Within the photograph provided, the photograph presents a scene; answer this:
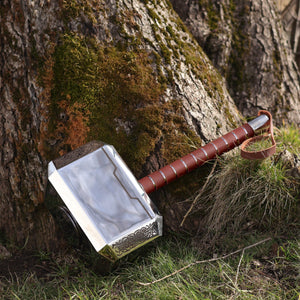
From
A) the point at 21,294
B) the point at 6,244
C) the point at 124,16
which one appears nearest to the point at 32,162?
the point at 6,244

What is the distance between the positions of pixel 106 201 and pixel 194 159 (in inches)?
28.7

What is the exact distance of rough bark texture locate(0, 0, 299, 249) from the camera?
2.36 m

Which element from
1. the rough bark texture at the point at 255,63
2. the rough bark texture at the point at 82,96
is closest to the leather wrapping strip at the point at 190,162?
the rough bark texture at the point at 82,96

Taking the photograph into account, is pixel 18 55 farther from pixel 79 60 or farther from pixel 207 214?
pixel 207 214

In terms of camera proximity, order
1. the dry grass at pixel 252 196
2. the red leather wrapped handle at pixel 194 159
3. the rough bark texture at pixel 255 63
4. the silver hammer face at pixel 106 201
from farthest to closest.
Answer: the rough bark texture at pixel 255 63 < the dry grass at pixel 252 196 < the red leather wrapped handle at pixel 194 159 < the silver hammer face at pixel 106 201

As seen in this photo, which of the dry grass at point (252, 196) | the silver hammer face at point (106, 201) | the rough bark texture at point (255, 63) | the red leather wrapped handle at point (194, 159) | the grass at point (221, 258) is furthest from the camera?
the rough bark texture at point (255, 63)

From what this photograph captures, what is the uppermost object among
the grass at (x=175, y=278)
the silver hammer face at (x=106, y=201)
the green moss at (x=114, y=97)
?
the green moss at (x=114, y=97)

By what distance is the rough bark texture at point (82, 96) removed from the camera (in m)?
2.36

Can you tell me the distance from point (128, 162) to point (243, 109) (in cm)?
154

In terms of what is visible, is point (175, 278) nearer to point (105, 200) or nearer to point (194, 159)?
point (105, 200)

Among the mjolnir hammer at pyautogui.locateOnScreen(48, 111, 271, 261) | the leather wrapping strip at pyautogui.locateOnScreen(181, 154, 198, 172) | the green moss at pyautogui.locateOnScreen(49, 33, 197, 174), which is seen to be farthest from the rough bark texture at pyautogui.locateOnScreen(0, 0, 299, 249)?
the mjolnir hammer at pyautogui.locateOnScreen(48, 111, 271, 261)

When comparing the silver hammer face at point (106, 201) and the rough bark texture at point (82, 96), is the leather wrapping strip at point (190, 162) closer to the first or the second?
the rough bark texture at point (82, 96)

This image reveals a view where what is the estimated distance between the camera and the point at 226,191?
2354 mm

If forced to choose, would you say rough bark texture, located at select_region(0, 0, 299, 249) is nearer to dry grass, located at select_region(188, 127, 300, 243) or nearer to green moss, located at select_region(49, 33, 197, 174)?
green moss, located at select_region(49, 33, 197, 174)
